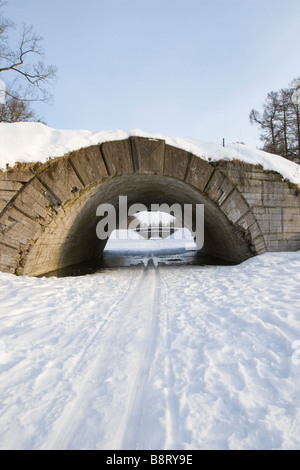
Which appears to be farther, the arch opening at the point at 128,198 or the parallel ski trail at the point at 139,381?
the arch opening at the point at 128,198

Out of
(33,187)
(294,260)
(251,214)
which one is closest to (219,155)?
(251,214)

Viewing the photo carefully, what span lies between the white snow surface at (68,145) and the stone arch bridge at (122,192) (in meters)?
0.17

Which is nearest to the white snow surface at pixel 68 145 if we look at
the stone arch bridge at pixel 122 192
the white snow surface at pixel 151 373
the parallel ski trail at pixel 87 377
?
the stone arch bridge at pixel 122 192

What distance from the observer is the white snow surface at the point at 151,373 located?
1430mm

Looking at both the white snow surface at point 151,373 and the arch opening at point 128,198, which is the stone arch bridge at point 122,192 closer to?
the arch opening at point 128,198

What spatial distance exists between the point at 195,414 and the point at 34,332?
196cm

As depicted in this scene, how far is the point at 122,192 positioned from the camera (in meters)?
7.99

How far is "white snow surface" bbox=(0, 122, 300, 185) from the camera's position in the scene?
528 centimetres

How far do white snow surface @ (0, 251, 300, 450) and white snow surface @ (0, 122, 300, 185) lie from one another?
3.16 meters

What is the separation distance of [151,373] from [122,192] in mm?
6560

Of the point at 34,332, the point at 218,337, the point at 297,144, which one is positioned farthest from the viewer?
the point at 297,144
